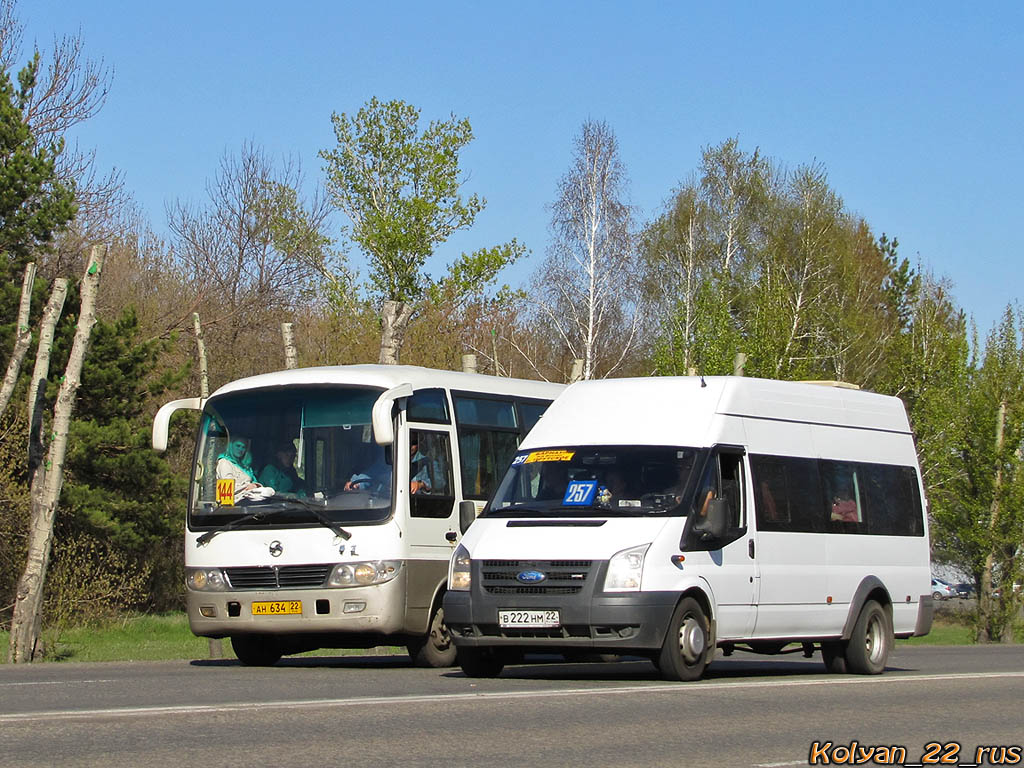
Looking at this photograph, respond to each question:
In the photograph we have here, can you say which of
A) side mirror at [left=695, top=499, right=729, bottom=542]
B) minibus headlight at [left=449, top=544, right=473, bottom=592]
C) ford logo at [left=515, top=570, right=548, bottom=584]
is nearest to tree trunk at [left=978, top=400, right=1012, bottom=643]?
side mirror at [left=695, top=499, right=729, bottom=542]

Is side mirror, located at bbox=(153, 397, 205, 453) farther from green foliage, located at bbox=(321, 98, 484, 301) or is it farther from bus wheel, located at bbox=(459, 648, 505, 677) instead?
green foliage, located at bbox=(321, 98, 484, 301)

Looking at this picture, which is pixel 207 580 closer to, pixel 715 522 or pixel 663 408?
pixel 663 408

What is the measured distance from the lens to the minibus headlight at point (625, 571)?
45.1ft

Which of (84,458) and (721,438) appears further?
(84,458)

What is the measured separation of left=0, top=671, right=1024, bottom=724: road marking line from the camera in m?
10.3

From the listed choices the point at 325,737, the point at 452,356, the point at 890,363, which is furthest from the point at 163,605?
the point at 325,737

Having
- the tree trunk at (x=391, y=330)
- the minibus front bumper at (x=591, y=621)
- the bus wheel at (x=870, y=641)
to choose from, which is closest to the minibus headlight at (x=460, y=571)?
the minibus front bumper at (x=591, y=621)

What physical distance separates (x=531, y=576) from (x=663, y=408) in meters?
2.30

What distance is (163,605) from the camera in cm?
4669

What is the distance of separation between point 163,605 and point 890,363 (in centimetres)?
2880

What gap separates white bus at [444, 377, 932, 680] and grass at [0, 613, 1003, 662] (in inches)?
323

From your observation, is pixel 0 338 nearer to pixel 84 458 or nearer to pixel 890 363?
pixel 84 458

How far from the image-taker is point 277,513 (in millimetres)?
16906

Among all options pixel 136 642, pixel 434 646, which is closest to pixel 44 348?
pixel 434 646
